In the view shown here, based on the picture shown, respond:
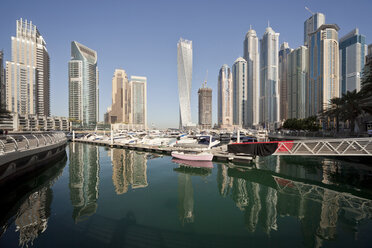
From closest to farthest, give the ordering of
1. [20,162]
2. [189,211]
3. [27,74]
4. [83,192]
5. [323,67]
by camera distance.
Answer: [189,211]
[83,192]
[20,162]
[27,74]
[323,67]

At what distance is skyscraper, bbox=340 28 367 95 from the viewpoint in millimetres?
174375

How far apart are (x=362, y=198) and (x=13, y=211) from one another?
2770cm

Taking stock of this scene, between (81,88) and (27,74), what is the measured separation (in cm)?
5794

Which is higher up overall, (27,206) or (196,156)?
(196,156)

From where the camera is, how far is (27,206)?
1306 centimetres

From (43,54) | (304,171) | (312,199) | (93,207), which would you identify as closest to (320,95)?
(304,171)

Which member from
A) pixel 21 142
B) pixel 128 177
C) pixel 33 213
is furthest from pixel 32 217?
pixel 21 142

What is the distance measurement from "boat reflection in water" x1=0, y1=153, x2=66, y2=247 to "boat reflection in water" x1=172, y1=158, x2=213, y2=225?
860cm

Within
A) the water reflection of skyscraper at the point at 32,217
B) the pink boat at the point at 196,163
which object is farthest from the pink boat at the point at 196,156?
the water reflection of skyscraper at the point at 32,217

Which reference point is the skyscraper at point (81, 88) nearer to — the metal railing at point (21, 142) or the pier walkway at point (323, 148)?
the metal railing at point (21, 142)

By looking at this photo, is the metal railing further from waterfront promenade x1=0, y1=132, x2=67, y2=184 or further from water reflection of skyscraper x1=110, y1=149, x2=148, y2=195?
water reflection of skyscraper x1=110, y1=149, x2=148, y2=195

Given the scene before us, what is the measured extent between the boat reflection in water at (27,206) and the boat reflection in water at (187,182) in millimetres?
8605

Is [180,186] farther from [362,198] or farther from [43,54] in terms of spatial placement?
[43,54]

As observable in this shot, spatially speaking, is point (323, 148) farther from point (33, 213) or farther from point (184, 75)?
point (184, 75)
